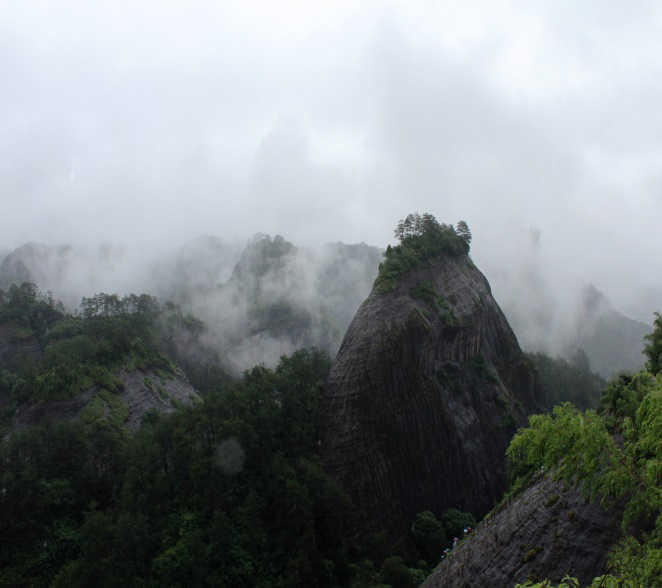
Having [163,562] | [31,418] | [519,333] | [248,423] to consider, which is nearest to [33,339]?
[31,418]

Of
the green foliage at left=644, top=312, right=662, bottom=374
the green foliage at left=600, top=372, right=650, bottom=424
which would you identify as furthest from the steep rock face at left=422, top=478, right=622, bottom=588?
the green foliage at left=644, top=312, right=662, bottom=374

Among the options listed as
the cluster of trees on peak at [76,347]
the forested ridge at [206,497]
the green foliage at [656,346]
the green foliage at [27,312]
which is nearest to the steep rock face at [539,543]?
the forested ridge at [206,497]

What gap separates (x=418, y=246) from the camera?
3944 cm

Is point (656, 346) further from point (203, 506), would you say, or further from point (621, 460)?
point (203, 506)

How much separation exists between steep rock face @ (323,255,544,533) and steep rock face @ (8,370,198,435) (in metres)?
17.8

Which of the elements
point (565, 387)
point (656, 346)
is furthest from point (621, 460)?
point (565, 387)

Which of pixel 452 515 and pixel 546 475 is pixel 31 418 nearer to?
pixel 452 515

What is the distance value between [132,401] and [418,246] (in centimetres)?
2792

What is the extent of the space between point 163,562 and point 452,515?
18846 mm

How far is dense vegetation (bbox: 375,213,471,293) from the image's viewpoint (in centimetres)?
3622

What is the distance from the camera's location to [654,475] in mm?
5770

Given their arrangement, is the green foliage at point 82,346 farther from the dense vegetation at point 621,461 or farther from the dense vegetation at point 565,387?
the dense vegetation at point 565,387

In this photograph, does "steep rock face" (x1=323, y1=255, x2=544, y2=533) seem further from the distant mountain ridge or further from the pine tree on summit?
the distant mountain ridge

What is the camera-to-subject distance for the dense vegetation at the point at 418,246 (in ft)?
119
